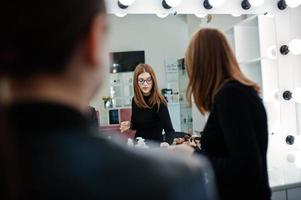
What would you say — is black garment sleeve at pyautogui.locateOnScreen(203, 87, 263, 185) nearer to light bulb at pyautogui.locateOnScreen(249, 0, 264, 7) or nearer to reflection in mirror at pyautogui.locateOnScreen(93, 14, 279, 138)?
reflection in mirror at pyautogui.locateOnScreen(93, 14, 279, 138)

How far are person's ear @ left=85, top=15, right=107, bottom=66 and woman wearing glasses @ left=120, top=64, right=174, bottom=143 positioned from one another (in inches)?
45.5

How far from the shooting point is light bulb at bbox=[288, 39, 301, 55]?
1.85m

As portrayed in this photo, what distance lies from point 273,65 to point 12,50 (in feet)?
5.95

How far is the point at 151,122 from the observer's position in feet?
4.64

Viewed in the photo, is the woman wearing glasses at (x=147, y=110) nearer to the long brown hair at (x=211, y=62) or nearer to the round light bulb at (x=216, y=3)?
the round light bulb at (x=216, y=3)

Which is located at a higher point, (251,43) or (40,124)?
(251,43)

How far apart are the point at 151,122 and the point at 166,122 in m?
0.08

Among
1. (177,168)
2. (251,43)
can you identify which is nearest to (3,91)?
(177,168)

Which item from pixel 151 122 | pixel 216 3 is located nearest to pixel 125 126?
pixel 151 122

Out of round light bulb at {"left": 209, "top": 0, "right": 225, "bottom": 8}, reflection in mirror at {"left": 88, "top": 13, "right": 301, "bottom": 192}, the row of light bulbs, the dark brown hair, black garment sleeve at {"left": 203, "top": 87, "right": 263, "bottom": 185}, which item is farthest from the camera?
round light bulb at {"left": 209, "top": 0, "right": 225, "bottom": 8}

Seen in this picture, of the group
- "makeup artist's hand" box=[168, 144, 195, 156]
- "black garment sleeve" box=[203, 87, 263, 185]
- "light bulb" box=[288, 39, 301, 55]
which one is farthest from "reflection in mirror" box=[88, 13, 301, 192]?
"black garment sleeve" box=[203, 87, 263, 185]

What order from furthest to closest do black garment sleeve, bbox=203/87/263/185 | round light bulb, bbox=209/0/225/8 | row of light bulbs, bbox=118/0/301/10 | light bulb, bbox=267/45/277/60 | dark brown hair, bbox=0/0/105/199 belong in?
light bulb, bbox=267/45/277/60
round light bulb, bbox=209/0/225/8
row of light bulbs, bbox=118/0/301/10
black garment sleeve, bbox=203/87/263/185
dark brown hair, bbox=0/0/105/199

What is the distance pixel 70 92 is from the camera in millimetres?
244

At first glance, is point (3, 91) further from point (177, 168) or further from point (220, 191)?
point (220, 191)
